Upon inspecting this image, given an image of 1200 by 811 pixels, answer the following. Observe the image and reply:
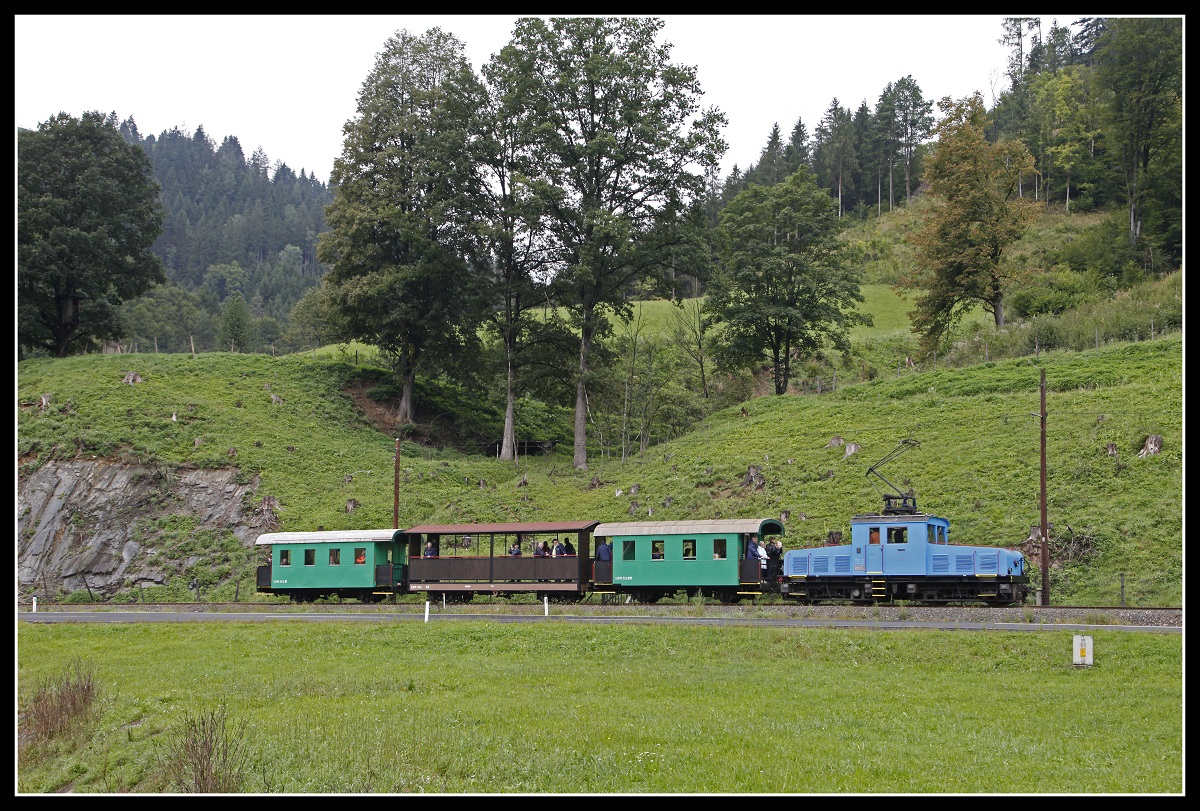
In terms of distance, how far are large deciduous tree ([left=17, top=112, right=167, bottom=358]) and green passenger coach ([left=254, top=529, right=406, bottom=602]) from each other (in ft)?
108

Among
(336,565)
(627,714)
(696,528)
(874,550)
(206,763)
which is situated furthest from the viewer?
(336,565)

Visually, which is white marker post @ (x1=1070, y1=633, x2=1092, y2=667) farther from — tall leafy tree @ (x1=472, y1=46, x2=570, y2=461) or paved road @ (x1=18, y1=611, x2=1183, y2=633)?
tall leafy tree @ (x1=472, y1=46, x2=570, y2=461)

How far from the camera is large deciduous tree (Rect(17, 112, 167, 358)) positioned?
193ft

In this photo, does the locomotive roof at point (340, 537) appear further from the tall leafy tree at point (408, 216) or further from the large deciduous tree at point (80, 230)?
the large deciduous tree at point (80, 230)

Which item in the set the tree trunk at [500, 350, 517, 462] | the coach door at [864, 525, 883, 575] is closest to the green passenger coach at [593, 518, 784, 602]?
the coach door at [864, 525, 883, 575]

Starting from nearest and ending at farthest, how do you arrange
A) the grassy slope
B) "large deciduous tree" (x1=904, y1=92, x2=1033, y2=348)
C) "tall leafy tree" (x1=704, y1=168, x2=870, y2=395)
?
1. the grassy slope
2. "large deciduous tree" (x1=904, y1=92, x2=1033, y2=348)
3. "tall leafy tree" (x1=704, y1=168, x2=870, y2=395)

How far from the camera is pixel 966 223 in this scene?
54875 millimetres

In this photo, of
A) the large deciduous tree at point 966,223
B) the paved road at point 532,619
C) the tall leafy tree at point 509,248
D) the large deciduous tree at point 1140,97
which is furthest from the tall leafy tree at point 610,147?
the large deciduous tree at point 1140,97

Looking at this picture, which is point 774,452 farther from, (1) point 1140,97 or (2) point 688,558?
(1) point 1140,97

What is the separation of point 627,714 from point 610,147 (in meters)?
40.4

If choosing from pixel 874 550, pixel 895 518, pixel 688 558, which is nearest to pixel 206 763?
pixel 688 558

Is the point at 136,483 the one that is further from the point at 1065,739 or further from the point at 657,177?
the point at 1065,739

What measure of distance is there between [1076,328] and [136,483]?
5073 centimetres

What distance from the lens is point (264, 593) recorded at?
39.3 meters
